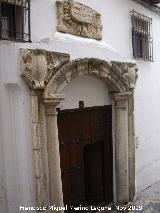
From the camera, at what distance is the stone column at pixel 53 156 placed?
5.73 m

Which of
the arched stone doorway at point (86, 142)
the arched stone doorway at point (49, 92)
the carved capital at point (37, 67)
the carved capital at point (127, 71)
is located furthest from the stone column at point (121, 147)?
the carved capital at point (37, 67)

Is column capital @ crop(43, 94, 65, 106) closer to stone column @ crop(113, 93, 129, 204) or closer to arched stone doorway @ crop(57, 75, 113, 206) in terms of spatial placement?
arched stone doorway @ crop(57, 75, 113, 206)

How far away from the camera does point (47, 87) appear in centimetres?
556

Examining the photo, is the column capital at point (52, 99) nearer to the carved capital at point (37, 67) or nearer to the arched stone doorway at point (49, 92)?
the arched stone doorway at point (49, 92)

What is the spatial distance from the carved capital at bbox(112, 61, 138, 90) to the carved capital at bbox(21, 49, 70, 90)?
186 centimetres

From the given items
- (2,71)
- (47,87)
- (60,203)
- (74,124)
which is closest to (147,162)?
(74,124)

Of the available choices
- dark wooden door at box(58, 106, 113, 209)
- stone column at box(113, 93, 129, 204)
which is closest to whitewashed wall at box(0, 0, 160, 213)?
stone column at box(113, 93, 129, 204)

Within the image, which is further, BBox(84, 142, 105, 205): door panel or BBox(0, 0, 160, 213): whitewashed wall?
BBox(84, 142, 105, 205): door panel

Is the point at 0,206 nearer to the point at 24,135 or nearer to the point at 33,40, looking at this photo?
the point at 24,135

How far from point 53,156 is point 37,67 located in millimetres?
1575

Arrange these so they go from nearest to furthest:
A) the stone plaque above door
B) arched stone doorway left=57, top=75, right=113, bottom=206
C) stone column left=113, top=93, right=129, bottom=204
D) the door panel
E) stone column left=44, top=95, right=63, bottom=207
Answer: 1. stone column left=44, top=95, right=63, bottom=207
2. the stone plaque above door
3. arched stone doorway left=57, top=75, right=113, bottom=206
4. stone column left=113, top=93, right=129, bottom=204
5. the door panel

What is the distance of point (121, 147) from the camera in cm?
736

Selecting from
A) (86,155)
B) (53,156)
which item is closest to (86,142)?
(86,155)

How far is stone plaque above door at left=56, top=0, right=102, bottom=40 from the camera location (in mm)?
6247
